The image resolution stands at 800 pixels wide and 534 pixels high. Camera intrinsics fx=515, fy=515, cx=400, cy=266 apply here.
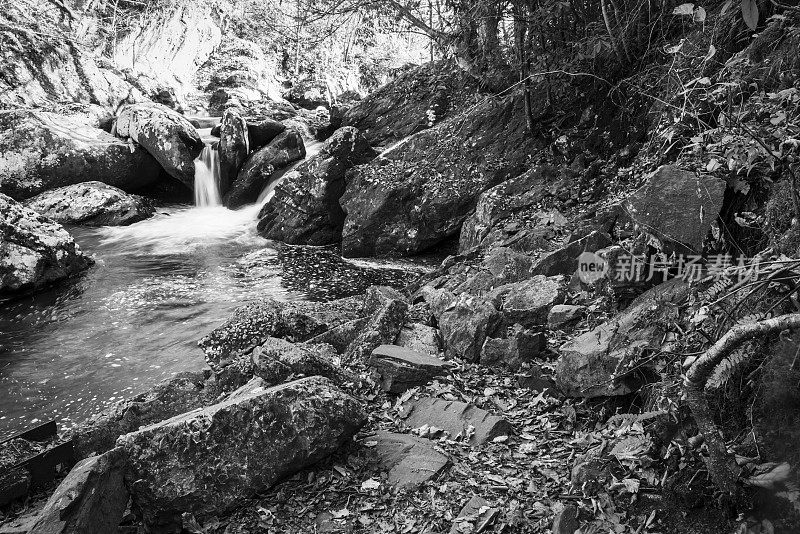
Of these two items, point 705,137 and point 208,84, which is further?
point 208,84

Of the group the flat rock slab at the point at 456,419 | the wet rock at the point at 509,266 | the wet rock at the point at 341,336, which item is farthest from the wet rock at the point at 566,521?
the wet rock at the point at 509,266

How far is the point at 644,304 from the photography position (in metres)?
3.98

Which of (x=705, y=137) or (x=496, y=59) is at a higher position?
(x=496, y=59)

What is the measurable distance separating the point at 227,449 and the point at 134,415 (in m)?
1.93

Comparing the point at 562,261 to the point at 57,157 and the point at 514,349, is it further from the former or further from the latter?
the point at 57,157

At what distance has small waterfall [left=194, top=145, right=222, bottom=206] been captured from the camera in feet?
51.8

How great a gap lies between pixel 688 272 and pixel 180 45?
2839 cm

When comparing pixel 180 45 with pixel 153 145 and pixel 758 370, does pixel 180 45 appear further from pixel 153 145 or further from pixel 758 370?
pixel 758 370

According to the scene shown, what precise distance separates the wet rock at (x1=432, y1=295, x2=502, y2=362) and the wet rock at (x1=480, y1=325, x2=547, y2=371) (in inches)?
5.4

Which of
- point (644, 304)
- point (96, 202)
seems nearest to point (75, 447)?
point (644, 304)

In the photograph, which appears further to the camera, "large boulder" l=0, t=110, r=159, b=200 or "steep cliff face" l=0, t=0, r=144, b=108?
"steep cliff face" l=0, t=0, r=144, b=108

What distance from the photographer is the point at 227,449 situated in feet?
11.3

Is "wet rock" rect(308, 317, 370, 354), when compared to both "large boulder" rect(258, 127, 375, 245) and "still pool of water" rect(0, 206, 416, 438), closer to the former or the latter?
"still pool of water" rect(0, 206, 416, 438)

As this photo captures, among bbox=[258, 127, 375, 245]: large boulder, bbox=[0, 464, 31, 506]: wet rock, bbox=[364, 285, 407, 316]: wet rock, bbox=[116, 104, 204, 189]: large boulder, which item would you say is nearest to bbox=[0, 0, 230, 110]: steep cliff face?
bbox=[116, 104, 204, 189]: large boulder
